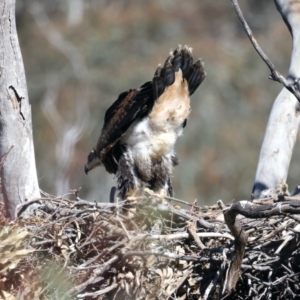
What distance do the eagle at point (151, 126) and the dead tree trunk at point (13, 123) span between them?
108 centimetres

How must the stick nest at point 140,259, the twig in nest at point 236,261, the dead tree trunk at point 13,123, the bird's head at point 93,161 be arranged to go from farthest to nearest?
1. the bird's head at point 93,161
2. the dead tree trunk at point 13,123
3. the stick nest at point 140,259
4. the twig in nest at point 236,261

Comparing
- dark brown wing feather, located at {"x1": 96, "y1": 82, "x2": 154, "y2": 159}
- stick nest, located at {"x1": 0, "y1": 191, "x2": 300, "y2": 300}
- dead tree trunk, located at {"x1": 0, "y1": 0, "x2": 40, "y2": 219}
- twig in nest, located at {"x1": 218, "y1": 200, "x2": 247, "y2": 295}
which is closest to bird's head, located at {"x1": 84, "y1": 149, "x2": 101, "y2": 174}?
dark brown wing feather, located at {"x1": 96, "y1": 82, "x2": 154, "y2": 159}

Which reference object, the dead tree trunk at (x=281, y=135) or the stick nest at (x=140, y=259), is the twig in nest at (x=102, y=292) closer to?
the stick nest at (x=140, y=259)

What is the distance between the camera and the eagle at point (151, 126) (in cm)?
594

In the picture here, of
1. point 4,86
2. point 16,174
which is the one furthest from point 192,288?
point 4,86

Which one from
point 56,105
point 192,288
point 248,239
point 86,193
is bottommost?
point 192,288

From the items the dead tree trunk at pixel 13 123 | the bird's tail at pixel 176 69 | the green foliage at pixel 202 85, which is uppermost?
the green foliage at pixel 202 85

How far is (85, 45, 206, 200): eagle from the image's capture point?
5.94 metres

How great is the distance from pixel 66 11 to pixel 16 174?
2529cm

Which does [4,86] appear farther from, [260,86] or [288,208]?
[260,86]

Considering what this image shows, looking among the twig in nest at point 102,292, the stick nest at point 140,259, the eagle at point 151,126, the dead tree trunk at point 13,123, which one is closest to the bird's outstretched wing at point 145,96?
the eagle at point 151,126

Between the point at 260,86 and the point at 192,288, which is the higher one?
the point at 260,86

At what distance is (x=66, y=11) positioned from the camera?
2983 cm

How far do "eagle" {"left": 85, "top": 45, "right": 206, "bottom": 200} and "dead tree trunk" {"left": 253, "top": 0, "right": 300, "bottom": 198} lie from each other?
0.70 metres
